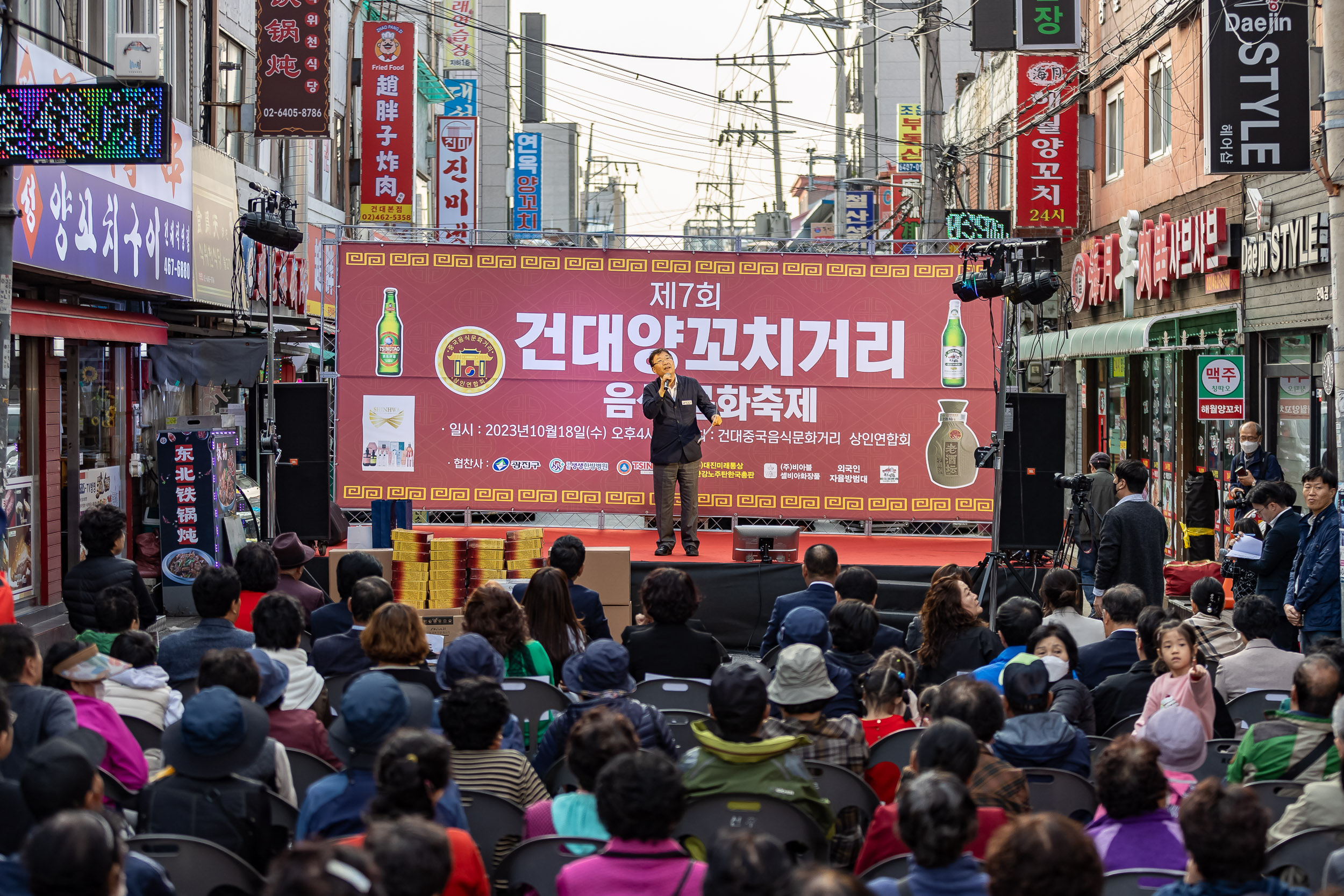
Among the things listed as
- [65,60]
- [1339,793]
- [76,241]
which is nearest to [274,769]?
[1339,793]

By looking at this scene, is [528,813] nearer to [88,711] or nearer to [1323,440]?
[88,711]

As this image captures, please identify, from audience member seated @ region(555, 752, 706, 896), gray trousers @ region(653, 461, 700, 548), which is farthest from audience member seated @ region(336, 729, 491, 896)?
gray trousers @ region(653, 461, 700, 548)

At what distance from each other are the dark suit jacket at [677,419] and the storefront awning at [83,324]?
15.5 feet

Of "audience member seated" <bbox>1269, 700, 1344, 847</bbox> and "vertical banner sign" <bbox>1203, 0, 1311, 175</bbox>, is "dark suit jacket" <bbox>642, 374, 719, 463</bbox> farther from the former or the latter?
"audience member seated" <bbox>1269, 700, 1344, 847</bbox>

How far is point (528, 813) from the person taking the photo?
3.61 m

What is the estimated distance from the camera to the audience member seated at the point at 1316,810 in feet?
11.5

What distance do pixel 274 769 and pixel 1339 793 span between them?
10.1 ft

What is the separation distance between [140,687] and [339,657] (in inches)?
36.0

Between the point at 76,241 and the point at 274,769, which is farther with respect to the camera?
the point at 76,241

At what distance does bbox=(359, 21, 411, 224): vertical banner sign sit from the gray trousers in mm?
8738

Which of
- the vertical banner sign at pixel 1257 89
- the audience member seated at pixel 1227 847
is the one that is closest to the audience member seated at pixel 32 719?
the audience member seated at pixel 1227 847

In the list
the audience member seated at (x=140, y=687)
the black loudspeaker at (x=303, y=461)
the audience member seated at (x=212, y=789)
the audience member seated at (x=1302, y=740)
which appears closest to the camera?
the audience member seated at (x=212, y=789)

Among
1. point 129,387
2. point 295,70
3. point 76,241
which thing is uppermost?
point 295,70

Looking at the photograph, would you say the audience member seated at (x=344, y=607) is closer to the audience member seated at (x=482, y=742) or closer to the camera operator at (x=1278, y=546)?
the audience member seated at (x=482, y=742)
